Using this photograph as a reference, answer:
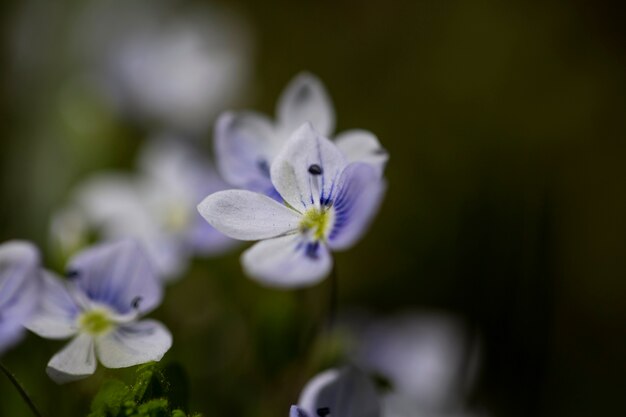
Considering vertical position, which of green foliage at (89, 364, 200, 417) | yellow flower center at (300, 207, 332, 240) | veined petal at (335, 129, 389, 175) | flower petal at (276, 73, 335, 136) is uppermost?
flower petal at (276, 73, 335, 136)

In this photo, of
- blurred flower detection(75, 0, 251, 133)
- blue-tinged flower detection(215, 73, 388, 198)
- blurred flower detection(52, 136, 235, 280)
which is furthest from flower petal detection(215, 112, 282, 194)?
blurred flower detection(75, 0, 251, 133)

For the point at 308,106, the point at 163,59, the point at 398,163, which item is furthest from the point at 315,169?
the point at 398,163

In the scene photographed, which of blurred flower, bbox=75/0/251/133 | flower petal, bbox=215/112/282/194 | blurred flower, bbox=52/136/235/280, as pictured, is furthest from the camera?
blurred flower, bbox=75/0/251/133

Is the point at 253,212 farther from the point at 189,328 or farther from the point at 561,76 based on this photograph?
the point at 561,76

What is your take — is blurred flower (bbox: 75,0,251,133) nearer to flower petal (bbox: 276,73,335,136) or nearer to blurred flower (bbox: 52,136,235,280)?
blurred flower (bbox: 52,136,235,280)

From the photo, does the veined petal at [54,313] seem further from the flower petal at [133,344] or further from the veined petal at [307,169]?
the veined petal at [307,169]

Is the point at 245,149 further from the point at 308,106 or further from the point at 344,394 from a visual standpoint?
the point at 344,394
